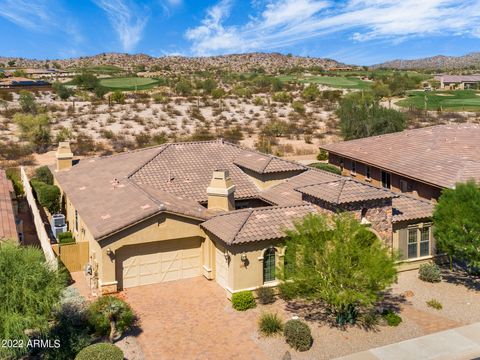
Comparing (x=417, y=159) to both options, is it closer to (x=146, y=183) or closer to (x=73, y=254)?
(x=146, y=183)

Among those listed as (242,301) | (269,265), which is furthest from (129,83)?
(242,301)

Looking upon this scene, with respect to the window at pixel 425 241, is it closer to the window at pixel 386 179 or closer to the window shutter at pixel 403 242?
the window shutter at pixel 403 242

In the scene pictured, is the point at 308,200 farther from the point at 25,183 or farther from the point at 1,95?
the point at 1,95

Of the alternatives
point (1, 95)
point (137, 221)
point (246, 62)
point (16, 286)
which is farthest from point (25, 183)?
point (246, 62)

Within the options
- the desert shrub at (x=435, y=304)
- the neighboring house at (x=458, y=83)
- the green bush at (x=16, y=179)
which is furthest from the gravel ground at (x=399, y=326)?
the neighboring house at (x=458, y=83)

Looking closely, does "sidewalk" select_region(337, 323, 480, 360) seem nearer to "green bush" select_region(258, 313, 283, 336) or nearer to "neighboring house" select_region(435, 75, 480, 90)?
"green bush" select_region(258, 313, 283, 336)

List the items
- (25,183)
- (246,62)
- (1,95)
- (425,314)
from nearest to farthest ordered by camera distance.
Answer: (425,314) → (25,183) → (1,95) → (246,62)

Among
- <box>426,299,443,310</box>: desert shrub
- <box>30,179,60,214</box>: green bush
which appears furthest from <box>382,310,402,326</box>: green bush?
<box>30,179,60,214</box>: green bush
